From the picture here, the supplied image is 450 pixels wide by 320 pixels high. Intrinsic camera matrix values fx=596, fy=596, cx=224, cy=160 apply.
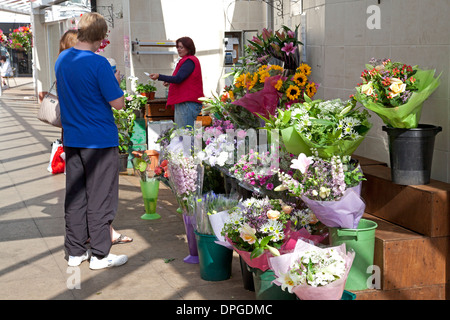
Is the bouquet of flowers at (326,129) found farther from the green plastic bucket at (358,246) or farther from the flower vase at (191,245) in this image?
the flower vase at (191,245)

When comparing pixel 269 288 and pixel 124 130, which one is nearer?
pixel 269 288

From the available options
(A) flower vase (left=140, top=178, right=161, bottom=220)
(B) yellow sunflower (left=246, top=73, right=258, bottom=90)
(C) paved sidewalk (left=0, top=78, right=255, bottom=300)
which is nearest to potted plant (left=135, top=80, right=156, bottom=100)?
(C) paved sidewalk (left=0, top=78, right=255, bottom=300)

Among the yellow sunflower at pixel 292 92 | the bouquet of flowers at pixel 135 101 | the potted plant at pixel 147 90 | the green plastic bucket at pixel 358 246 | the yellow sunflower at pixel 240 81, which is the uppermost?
the yellow sunflower at pixel 240 81

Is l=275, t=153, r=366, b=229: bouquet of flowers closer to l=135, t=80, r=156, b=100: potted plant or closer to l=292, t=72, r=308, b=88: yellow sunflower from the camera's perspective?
l=292, t=72, r=308, b=88: yellow sunflower

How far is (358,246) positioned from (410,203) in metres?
0.45

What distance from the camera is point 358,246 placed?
3037mm

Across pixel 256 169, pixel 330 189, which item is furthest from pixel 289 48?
pixel 330 189

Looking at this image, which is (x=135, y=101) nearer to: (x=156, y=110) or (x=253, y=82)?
(x=156, y=110)

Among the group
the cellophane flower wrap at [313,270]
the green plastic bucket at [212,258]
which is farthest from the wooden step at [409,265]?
the green plastic bucket at [212,258]

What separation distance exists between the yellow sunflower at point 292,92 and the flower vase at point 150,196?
146 centimetres

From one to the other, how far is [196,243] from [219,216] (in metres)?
0.62

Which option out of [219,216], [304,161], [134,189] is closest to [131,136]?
[134,189]

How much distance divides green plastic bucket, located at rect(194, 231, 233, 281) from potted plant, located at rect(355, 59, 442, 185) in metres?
1.13

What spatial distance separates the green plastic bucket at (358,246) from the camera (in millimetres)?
3037
